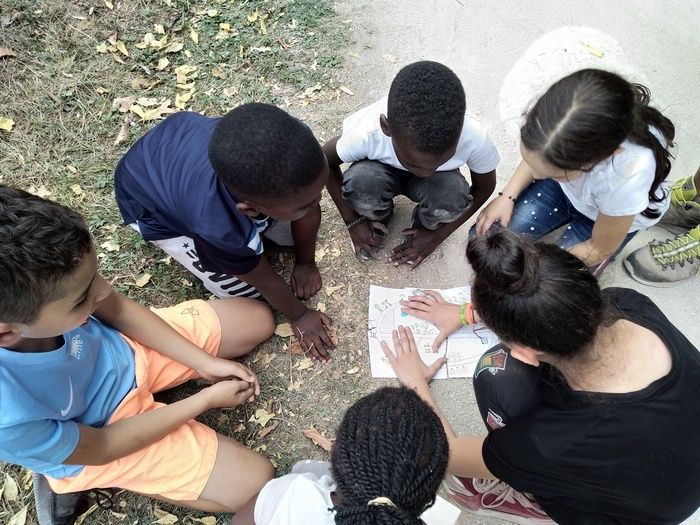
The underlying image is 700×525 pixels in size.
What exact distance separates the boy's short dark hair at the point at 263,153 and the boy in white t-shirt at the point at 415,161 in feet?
1.14

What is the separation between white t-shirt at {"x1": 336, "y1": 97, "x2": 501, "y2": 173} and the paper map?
2.01 feet

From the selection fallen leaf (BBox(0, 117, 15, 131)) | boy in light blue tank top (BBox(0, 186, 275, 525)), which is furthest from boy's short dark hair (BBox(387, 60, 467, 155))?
fallen leaf (BBox(0, 117, 15, 131))

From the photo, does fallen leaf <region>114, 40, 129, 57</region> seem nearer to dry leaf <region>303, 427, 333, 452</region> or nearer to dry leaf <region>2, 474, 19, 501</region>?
dry leaf <region>2, 474, 19, 501</region>

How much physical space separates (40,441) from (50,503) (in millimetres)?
610

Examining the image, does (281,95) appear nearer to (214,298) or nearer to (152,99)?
(152,99)

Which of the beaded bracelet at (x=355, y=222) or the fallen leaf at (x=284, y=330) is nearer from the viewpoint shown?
the fallen leaf at (x=284, y=330)

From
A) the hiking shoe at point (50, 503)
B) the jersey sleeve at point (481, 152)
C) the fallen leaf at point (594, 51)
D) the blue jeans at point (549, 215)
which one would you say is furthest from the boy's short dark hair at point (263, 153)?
the fallen leaf at point (594, 51)

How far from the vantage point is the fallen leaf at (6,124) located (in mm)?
2846

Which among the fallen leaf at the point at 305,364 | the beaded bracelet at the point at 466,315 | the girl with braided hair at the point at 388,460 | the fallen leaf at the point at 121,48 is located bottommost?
the fallen leaf at the point at 305,364

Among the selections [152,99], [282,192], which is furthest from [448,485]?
[152,99]

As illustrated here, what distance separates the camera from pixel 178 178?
1.81 m

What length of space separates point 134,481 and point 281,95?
2.09 m

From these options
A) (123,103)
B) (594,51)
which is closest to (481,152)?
(594,51)

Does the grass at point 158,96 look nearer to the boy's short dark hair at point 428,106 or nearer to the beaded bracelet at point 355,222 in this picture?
the beaded bracelet at point 355,222
